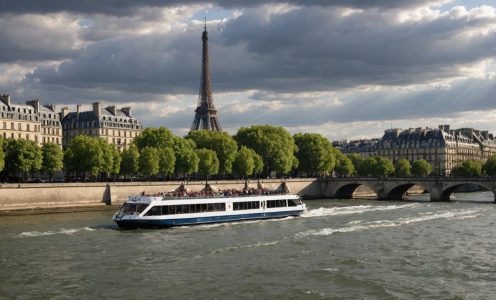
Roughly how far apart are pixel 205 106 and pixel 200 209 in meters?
61.3

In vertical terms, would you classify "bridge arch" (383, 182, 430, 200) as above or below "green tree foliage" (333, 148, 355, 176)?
below

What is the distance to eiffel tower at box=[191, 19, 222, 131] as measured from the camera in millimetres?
101500

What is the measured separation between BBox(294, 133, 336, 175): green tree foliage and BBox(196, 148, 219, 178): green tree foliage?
1996cm

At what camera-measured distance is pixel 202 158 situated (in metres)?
75.9

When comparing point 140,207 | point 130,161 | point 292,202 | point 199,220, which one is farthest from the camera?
point 130,161

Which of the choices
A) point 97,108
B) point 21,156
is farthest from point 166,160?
point 97,108

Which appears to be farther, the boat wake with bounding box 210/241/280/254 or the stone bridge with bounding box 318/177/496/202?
the stone bridge with bounding box 318/177/496/202

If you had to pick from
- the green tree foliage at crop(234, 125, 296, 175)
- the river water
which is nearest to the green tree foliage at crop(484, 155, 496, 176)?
the green tree foliage at crop(234, 125, 296, 175)

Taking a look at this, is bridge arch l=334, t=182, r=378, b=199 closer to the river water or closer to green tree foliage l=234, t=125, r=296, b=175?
green tree foliage l=234, t=125, r=296, b=175

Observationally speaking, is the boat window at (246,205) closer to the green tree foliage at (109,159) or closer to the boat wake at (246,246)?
the boat wake at (246,246)

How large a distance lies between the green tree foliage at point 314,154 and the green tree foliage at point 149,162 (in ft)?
95.2

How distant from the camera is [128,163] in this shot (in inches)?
2724

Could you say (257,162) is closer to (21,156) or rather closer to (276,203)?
(21,156)

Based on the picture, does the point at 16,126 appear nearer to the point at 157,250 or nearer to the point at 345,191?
the point at 345,191
